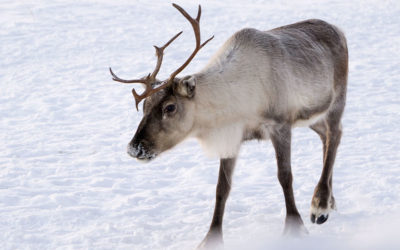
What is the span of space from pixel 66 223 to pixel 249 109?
53.2 inches

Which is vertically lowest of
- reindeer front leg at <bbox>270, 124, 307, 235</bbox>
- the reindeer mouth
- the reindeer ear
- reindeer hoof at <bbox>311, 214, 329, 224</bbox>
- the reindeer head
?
reindeer hoof at <bbox>311, 214, 329, 224</bbox>

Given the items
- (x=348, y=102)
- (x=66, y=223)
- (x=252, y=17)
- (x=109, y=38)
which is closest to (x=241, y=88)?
(x=66, y=223)

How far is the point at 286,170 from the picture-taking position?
3.67 metres

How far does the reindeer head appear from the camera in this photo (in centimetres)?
325

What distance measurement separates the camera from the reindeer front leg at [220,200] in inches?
140

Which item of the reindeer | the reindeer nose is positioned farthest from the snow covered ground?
the reindeer nose

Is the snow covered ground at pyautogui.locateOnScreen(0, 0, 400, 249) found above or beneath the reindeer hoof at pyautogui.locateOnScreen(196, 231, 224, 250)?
beneath

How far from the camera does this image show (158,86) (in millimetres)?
3295

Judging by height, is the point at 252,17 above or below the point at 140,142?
below

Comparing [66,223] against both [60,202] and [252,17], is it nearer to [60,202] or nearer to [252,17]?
[60,202]

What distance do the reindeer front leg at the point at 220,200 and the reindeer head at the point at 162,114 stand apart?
0.54m

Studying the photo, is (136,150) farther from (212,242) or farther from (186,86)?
(212,242)

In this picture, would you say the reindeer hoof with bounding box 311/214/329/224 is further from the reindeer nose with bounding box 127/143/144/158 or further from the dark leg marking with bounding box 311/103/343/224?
the reindeer nose with bounding box 127/143/144/158

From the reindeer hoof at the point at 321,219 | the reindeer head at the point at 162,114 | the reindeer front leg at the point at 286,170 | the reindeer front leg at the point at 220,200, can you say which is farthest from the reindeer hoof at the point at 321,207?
the reindeer head at the point at 162,114
